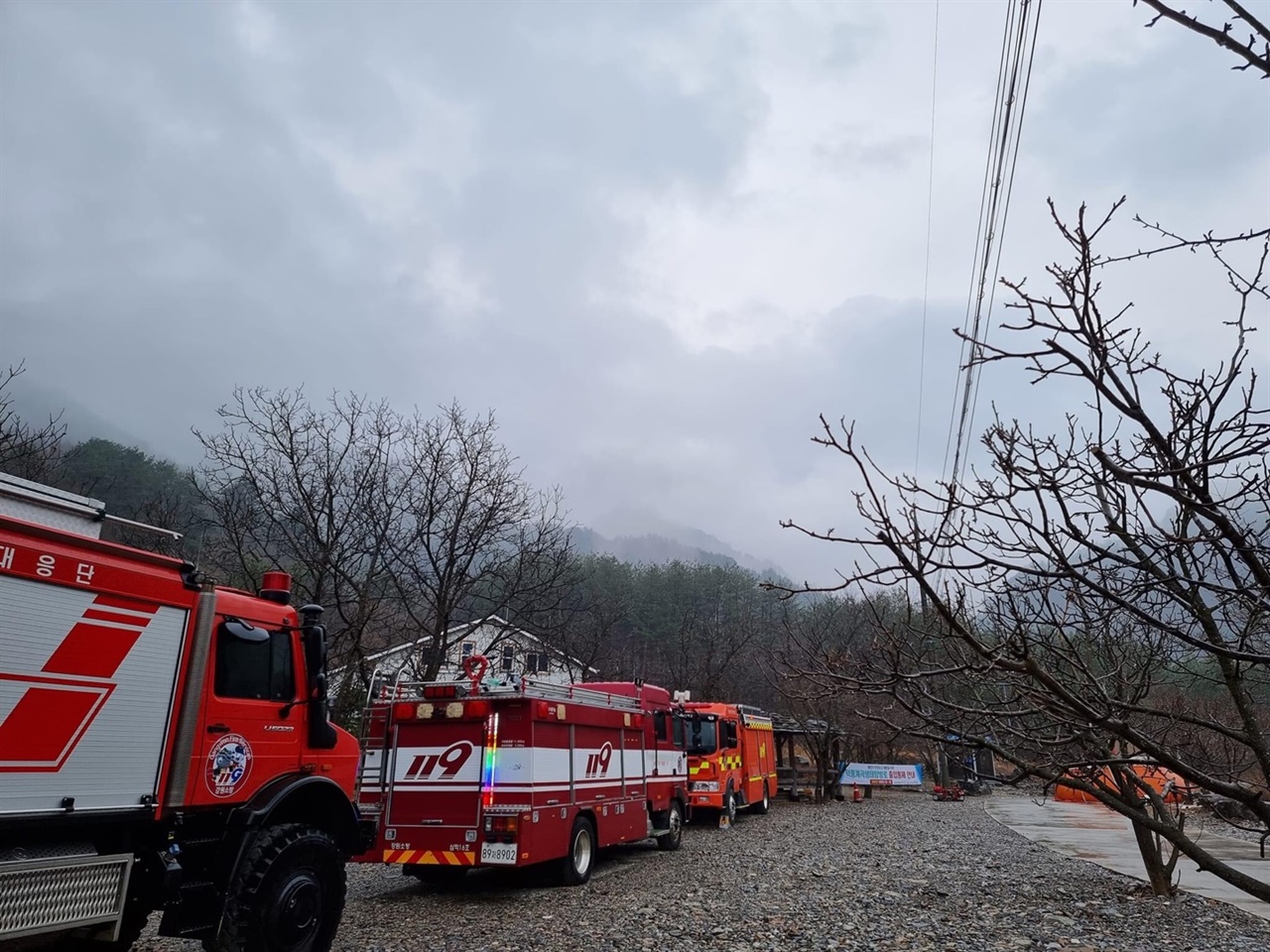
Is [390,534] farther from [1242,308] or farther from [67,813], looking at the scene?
[1242,308]

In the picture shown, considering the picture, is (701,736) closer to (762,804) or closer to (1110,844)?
(762,804)

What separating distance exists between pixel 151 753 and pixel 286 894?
1.72 metres

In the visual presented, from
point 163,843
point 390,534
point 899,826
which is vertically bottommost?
point 899,826

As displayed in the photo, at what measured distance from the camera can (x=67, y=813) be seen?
18.9 feet

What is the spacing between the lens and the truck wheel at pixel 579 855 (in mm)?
11844

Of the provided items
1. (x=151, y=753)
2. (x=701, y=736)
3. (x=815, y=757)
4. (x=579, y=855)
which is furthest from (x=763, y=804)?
(x=151, y=753)

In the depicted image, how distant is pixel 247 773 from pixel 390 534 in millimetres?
13417

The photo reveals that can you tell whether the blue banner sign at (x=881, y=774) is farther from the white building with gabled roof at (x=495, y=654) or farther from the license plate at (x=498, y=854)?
the license plate at (x=498, y=854)

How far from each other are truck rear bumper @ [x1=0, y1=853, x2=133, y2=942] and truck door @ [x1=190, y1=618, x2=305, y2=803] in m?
0.85

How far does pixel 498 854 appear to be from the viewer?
10.4 meters

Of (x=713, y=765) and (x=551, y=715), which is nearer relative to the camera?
(x=551, y=715)

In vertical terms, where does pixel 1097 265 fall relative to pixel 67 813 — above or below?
above

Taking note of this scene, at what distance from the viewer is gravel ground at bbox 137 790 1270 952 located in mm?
8820

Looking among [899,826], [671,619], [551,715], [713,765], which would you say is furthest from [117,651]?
[671,619]
